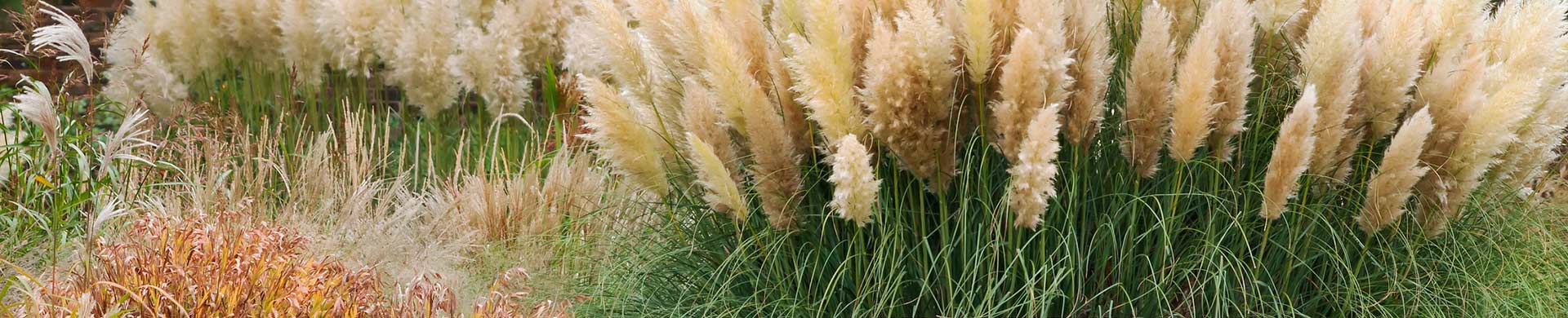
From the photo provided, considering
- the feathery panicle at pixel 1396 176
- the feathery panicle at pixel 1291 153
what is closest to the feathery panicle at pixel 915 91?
the feathery panicle at pixel 1291 153

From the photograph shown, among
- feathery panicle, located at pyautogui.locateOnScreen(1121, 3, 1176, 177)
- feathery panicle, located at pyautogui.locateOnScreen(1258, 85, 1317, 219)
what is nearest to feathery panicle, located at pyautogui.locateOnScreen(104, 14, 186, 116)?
feathery panicle, located at pyautogui.locateOnScreen(1121, 3, 1176, 177)

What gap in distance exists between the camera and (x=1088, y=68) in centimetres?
262

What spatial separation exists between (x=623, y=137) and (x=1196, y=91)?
3.57 ft

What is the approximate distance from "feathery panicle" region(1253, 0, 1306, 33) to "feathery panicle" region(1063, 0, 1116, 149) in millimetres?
240

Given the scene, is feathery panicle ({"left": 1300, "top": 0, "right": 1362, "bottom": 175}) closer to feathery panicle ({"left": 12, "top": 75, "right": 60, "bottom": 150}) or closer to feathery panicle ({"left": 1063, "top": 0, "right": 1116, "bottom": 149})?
feathery panicle ({"left": 1063, "top": 0, "right": 1116, "bottom": 149})

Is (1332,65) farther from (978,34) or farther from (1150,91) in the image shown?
(978,34)

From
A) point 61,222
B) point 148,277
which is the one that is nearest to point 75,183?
point 61,222

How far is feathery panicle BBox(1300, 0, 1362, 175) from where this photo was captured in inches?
104

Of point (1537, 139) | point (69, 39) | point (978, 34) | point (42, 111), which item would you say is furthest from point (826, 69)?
point (69, 39)

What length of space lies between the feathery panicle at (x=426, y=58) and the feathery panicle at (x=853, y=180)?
3.10 m

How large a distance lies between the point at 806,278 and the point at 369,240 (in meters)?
1.80

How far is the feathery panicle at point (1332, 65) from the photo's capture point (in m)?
2.65

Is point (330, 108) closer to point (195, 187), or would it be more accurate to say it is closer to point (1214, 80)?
point (195, 187)

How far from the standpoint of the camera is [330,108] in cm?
579
